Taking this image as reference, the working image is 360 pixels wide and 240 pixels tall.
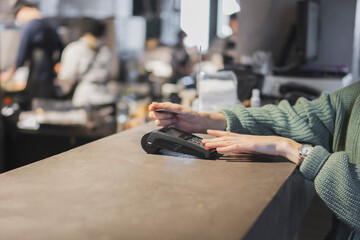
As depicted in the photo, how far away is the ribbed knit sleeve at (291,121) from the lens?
63.3 inches

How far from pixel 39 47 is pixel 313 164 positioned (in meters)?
5.67

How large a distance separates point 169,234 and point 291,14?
3.17 meters

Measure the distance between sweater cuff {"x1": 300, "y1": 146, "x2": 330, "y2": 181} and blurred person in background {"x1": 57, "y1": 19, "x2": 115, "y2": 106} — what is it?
14.9ft

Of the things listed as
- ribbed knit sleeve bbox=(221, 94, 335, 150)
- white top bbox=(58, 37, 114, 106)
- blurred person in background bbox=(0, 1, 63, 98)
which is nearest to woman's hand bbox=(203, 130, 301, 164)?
ribbed knit sleeve bbox=(221, 94, 335, 150)

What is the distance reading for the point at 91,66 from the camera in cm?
575

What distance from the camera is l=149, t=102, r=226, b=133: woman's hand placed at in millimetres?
1645

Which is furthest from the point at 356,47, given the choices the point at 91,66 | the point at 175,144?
the point at 91,66

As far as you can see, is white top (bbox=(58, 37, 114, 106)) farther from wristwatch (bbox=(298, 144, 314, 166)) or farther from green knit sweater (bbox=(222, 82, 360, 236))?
wristwatch (bbox=(298, 144, 314, 166))

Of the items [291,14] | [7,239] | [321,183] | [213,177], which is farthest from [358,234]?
[291,14]

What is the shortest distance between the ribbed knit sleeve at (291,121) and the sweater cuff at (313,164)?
8.9 inches

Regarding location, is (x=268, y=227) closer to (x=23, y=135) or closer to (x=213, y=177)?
(x=213, y=177)

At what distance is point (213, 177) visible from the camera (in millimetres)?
1202

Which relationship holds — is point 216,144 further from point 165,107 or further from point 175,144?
point 165,107

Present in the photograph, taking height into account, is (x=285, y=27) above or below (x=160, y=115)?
above
